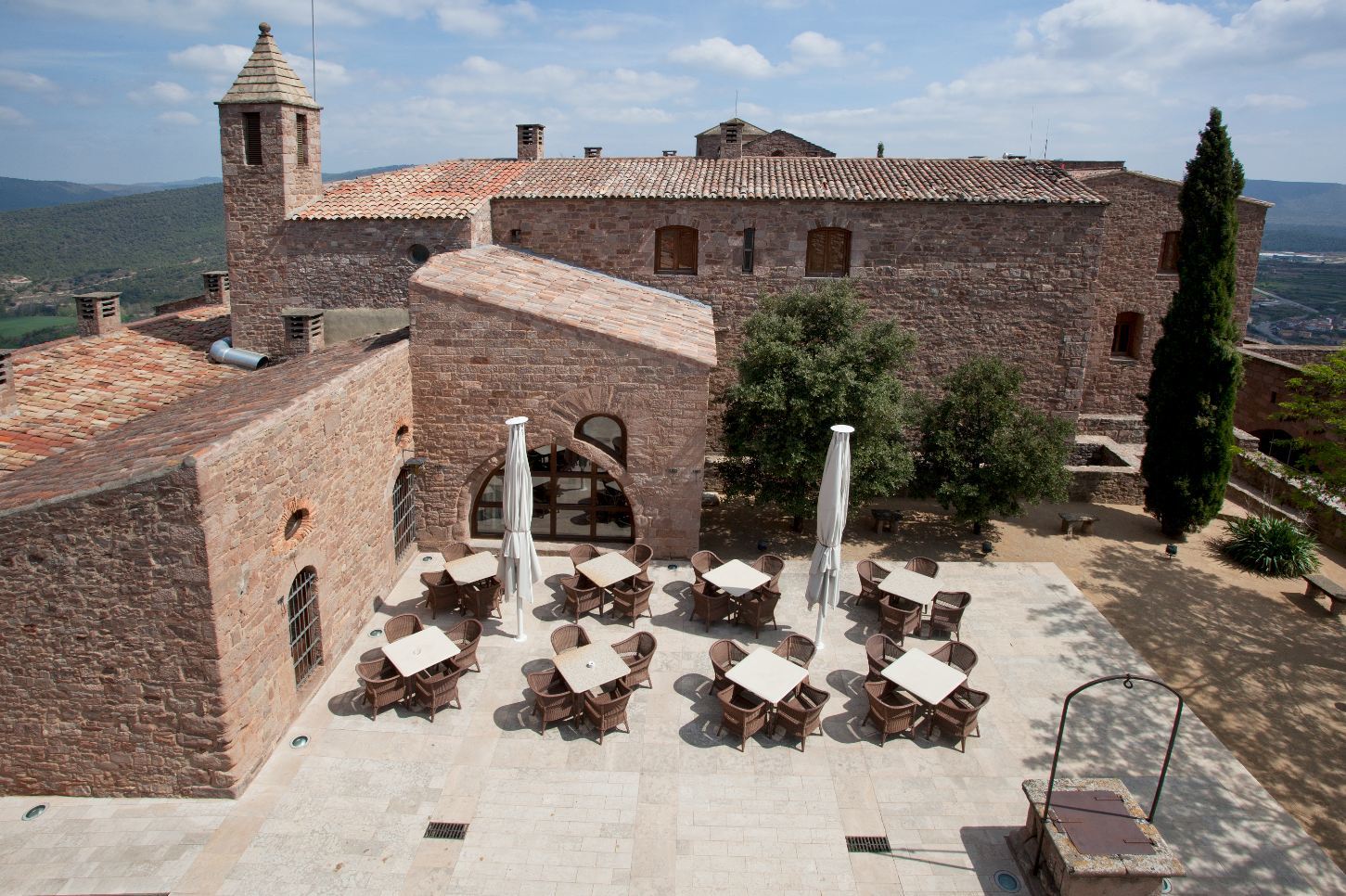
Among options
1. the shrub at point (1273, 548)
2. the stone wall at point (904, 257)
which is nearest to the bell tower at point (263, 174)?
the stone wall at point (904, 257)

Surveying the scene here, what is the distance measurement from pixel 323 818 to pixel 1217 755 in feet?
37.5

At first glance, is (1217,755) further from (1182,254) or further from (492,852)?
(1182,254)

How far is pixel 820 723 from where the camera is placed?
36.7ft

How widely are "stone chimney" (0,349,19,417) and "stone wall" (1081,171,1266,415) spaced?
27627 mm

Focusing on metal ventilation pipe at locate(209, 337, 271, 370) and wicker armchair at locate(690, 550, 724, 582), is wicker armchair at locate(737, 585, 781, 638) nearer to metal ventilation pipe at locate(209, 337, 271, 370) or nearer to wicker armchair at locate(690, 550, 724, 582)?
wicker armchair at locate(690, 550, 724, 582)

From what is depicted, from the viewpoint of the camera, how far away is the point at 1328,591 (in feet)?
50.7

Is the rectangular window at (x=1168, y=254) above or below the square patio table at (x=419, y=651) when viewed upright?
above

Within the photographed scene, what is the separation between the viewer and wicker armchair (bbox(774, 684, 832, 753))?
34.7 ft

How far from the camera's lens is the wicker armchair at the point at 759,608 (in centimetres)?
1331

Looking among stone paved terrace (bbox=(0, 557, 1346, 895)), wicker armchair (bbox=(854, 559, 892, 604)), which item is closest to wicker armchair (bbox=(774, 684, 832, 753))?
stone paved terrace (bbox=(0, 557, 1346, 895))

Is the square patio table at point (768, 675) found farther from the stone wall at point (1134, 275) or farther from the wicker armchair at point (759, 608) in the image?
the stone wall at point (1134, 275)

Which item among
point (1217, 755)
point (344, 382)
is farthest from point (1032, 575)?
point (344, 382)

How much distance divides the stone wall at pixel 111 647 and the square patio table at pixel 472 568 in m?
4.50

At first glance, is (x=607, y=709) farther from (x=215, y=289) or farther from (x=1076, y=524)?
(x=215, y=289)
